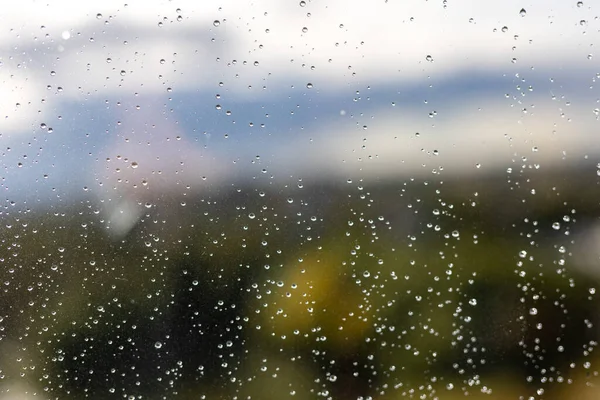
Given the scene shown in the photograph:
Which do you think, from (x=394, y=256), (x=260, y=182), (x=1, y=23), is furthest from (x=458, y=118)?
(x=1, y=23)

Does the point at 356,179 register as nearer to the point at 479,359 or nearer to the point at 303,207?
the point at 303,207

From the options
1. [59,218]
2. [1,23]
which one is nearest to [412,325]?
[59,218]

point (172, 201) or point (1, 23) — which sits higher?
point (1, 23)

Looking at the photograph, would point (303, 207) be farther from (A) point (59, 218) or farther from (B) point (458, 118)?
(A) point (59, 218)

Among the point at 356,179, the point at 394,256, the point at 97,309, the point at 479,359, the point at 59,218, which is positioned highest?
the point at 356,179

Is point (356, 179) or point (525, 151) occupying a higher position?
point (525, 151)
